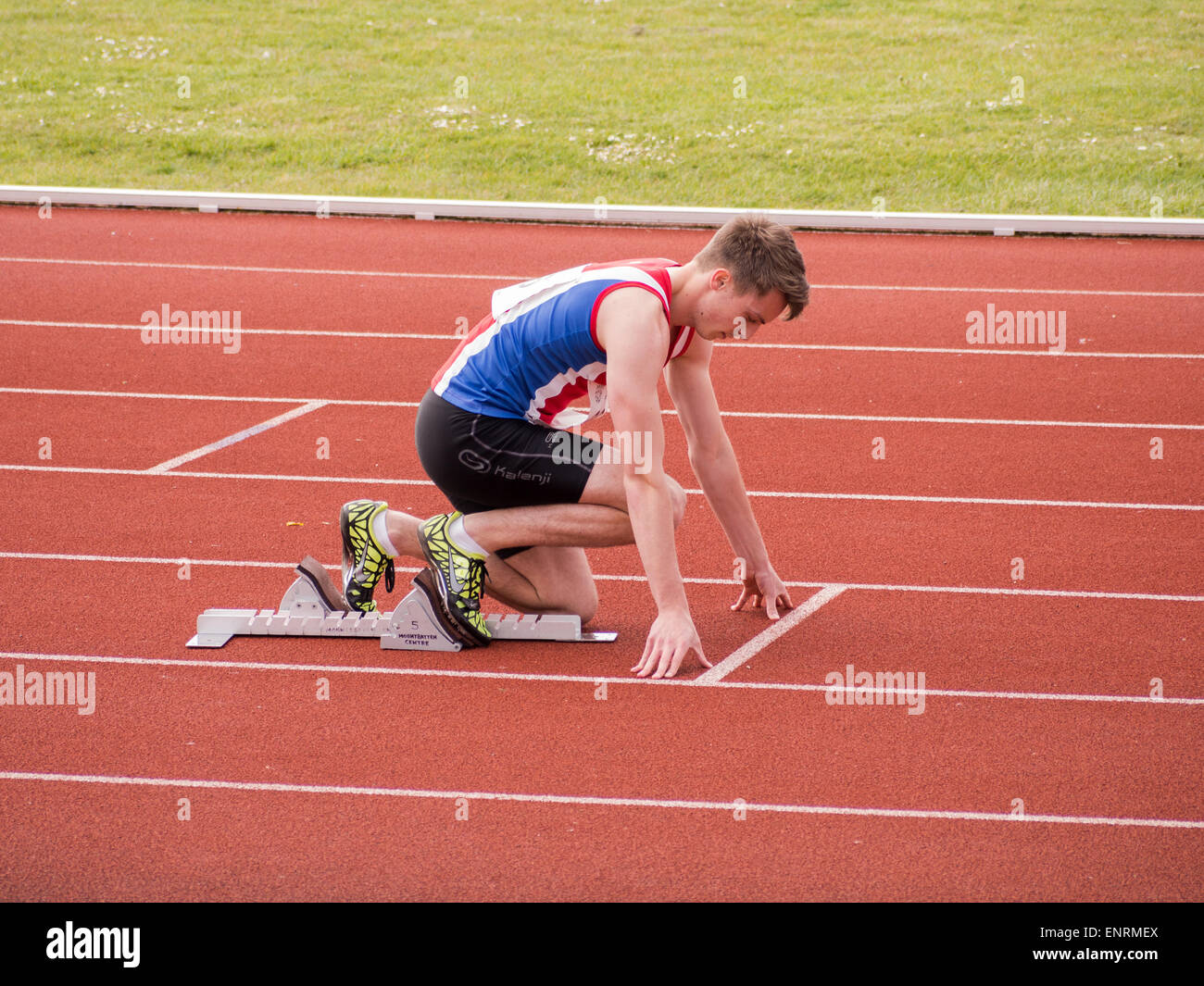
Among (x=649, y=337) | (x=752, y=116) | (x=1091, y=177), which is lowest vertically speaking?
(x=649, y=337)

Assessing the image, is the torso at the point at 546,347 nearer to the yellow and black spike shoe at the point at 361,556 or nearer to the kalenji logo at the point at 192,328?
the yellow and black spike shoe at the point at 361,556

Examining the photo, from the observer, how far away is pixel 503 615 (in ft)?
14.3

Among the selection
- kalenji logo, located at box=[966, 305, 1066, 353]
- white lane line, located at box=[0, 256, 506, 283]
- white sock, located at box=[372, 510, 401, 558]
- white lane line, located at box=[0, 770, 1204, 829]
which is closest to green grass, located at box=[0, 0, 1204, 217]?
white lane line, located at box=[0, 256, 506, 283]

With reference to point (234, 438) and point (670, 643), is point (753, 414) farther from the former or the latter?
point (670, 643)

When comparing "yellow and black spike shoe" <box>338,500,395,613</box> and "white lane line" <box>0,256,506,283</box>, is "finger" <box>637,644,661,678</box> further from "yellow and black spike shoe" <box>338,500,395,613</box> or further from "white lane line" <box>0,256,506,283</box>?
"white lane line" <box>0,256,506,283</box>

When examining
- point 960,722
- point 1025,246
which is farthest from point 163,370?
point 1025,246

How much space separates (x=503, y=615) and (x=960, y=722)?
1.46 meters

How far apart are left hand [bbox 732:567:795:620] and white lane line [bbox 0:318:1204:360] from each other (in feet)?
13.0

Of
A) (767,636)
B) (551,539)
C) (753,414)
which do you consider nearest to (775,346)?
(753,414)

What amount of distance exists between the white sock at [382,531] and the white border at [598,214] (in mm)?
8475

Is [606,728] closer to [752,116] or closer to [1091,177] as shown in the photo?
[1091,177]

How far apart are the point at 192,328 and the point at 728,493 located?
5.36 metres

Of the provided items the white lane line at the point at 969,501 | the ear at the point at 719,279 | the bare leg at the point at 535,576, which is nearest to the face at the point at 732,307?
the ear at the point at 719,279

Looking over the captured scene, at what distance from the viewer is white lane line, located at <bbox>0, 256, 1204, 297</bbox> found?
966 centimetres
